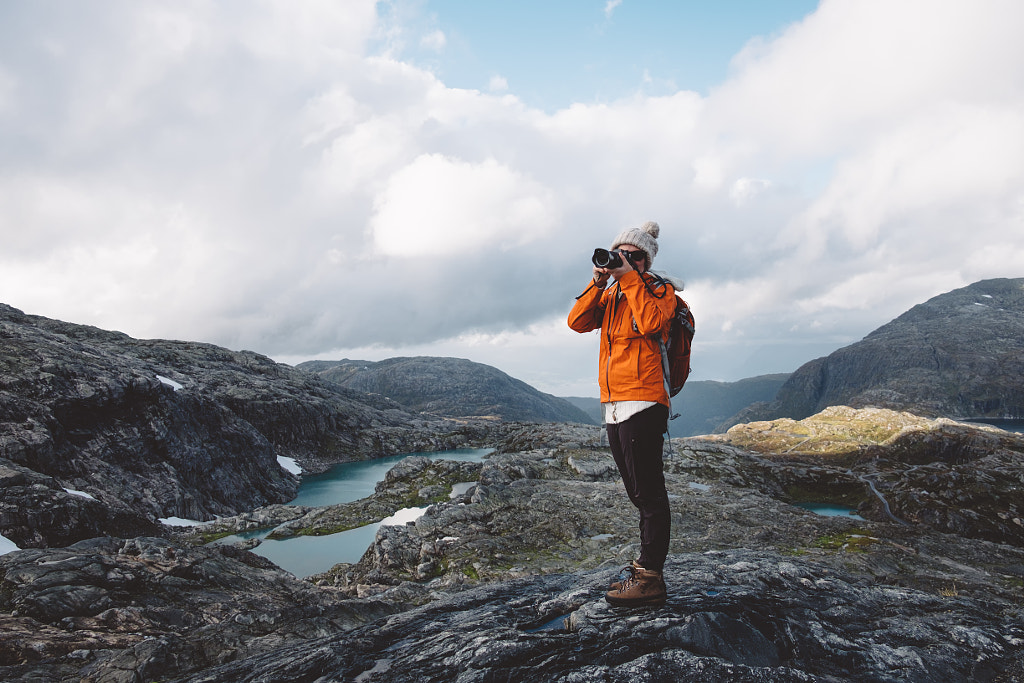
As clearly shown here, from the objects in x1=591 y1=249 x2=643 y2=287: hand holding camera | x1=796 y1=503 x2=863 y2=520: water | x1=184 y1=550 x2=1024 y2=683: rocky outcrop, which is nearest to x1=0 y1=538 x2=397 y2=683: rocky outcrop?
x1=184 y1=550 x2=1024 y2=683: rocky outcrop

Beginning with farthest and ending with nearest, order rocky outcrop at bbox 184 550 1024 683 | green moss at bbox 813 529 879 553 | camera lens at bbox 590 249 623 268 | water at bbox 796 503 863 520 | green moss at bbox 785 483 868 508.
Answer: green moss at bbox 785 483 868 508, water at bbox 796 503 863 520, green moss at bbox 813 529 879 553, camera lens at bbox 590 249 623 268, rocky outcrop at bbox 184 550 1024 683

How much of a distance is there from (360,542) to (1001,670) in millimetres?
48722

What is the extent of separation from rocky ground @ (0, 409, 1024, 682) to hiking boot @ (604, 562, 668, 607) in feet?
0.71

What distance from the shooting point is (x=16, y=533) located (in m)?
25.5

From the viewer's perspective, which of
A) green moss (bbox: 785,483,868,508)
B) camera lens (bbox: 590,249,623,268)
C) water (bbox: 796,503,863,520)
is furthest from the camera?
green moss (bbox: 785,483,868,508)

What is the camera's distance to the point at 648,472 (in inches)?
295

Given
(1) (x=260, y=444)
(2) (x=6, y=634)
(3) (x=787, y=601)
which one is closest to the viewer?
(3) (x=787, y=601)

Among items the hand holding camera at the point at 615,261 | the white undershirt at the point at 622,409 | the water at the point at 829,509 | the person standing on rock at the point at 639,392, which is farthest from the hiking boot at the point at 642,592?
→ the water at the point at 829,509

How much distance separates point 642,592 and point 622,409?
3.27 m

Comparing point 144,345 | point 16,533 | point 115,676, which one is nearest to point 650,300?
point 115,676

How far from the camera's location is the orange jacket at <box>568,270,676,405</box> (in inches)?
291

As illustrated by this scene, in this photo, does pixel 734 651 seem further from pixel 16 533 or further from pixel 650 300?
pixel 16 533

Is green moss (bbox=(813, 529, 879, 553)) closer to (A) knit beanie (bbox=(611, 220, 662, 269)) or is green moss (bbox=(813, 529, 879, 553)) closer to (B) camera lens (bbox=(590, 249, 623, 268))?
(A) knit beanie (bbox=(611, 220, 662, 269))

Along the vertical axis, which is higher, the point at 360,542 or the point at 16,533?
the point at 16,533
